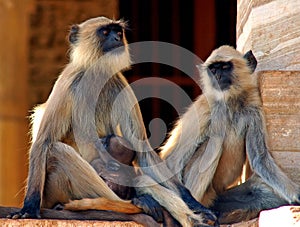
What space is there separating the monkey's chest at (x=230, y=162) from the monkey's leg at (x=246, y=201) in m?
0.07

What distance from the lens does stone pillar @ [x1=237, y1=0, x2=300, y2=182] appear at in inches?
345

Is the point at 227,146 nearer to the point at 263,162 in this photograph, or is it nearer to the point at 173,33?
the point at 263,162

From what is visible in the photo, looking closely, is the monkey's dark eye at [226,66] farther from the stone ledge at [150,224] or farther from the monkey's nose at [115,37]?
the stone ledge at [150,224]

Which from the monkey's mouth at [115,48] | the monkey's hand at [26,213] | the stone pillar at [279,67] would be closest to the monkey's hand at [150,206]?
the monkey's hand at [26,213]

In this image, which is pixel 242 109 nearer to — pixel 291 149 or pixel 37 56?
pixel 291 149

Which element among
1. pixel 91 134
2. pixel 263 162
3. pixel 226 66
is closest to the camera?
pixel 91 134

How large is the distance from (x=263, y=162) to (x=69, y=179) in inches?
46.9

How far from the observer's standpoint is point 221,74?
9141 millimetres

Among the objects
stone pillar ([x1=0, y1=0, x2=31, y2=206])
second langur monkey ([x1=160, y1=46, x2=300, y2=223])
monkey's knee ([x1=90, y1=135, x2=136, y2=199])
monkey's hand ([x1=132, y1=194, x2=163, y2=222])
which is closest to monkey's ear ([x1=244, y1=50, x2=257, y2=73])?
second langur monkey ([x1=160, y1=46, x2=300, y2=223])

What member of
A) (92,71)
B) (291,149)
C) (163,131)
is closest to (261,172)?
(291,149)

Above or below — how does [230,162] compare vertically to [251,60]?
below

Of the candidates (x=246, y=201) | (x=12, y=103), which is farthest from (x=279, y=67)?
(x=12, y=103)

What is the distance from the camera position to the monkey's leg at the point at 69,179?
828 cm

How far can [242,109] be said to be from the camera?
8992mm
